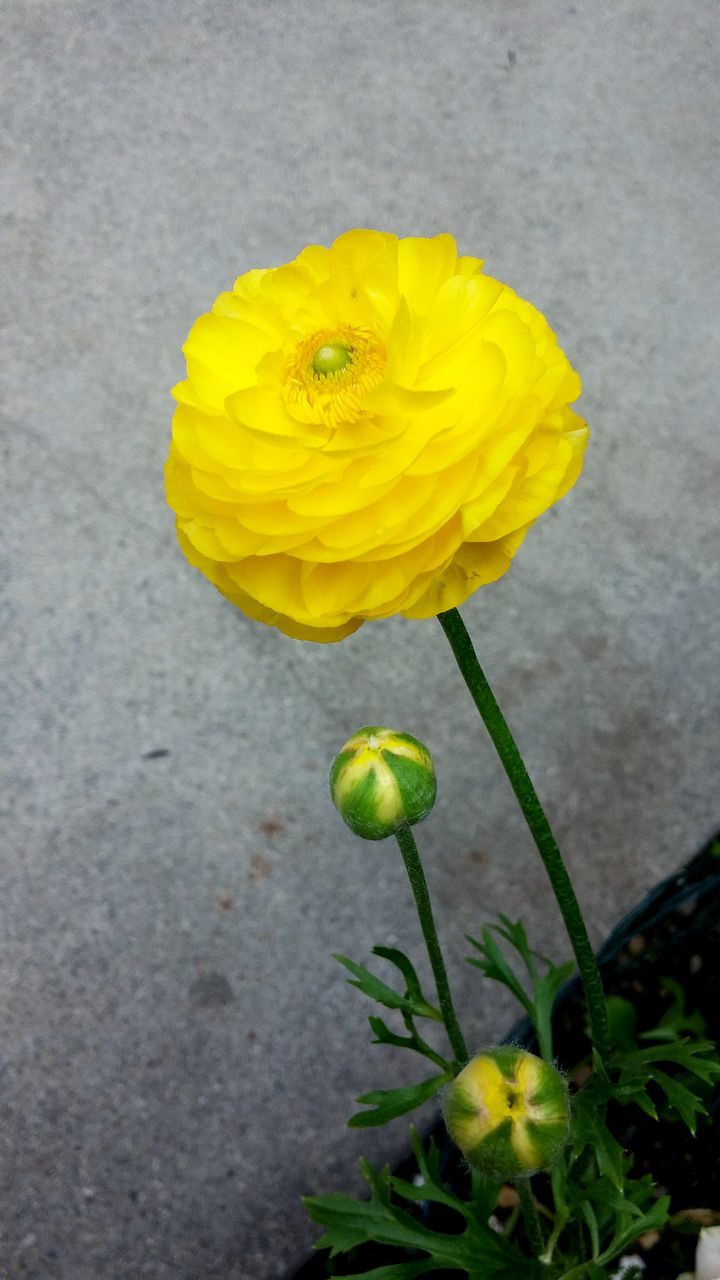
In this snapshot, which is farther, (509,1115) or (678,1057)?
(678,1057)

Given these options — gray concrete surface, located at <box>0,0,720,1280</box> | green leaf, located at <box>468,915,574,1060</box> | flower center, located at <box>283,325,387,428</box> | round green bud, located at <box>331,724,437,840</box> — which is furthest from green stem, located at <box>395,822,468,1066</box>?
gray concrete surface, located at <box>0,0,720,1280</box>

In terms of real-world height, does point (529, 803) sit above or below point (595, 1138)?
above

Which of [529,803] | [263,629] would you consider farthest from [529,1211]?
[263,629]

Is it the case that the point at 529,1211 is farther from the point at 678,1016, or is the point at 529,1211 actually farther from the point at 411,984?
the point at 678,1016

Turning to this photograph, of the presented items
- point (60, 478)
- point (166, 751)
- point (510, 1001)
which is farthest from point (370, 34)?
point (510, 1001)

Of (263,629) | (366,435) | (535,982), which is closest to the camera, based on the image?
(366,435)

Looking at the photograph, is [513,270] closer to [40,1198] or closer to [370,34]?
[370,34]
